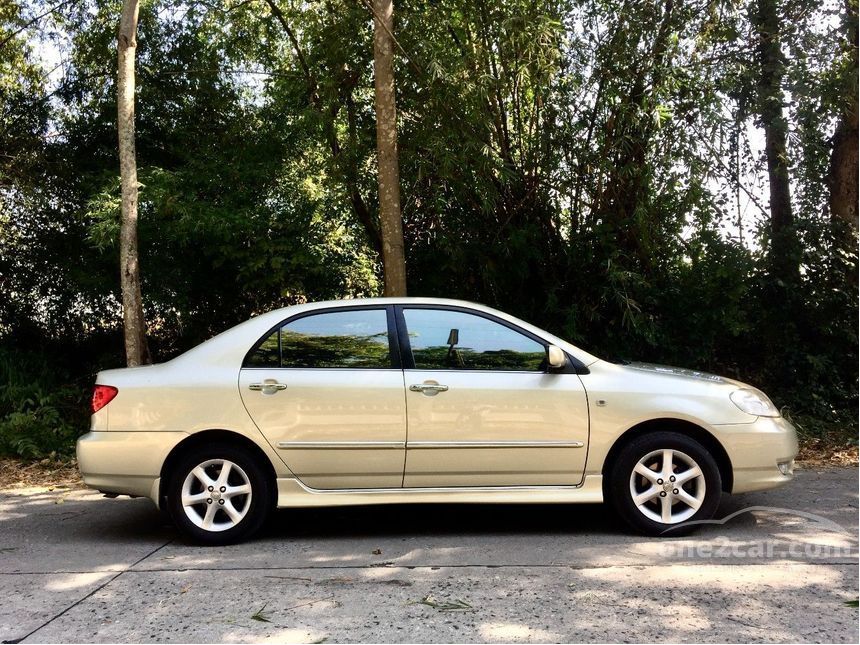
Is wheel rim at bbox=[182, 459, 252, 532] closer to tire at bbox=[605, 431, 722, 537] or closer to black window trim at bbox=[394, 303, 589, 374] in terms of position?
black window trim at bbox=[394, 303, 589, 374]

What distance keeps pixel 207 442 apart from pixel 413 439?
1334mm

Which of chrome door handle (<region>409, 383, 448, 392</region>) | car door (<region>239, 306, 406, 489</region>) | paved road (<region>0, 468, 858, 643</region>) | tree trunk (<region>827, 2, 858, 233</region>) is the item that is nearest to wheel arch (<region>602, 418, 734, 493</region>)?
paved road (<region>0, 468, 858, 643</region>)

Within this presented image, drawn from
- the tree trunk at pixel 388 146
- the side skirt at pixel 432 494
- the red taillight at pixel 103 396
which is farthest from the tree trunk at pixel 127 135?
the side skirt at pixel 432 494

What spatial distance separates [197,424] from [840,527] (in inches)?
170

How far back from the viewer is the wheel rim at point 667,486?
532 cm

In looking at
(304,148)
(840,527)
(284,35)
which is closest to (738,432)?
(840,527)

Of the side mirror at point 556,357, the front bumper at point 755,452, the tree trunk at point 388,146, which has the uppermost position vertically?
the tree trunk at point 388,146

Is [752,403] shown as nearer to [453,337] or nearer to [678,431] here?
[678,431]

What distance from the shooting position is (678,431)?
5438mm

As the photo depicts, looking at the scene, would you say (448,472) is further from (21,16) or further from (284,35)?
(21,16)

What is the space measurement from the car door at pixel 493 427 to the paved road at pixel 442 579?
451 mm

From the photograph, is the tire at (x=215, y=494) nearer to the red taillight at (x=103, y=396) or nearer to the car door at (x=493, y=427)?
the red taillight at (x=103, y=396)

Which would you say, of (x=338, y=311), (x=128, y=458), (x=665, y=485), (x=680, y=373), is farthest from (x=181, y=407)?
(x=680, y=373)

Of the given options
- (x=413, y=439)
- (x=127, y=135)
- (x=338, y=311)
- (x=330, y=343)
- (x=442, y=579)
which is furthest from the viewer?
(x=127, y=135)
